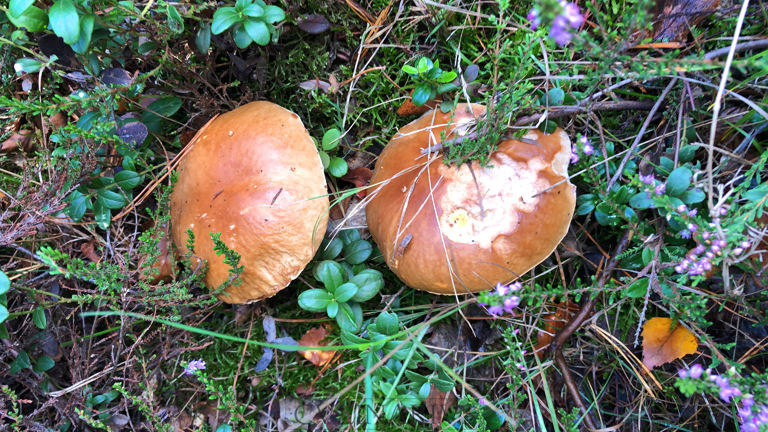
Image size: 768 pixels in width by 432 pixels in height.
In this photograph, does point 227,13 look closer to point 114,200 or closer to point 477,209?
point 114,200

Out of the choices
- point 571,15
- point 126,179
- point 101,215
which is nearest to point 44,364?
point 101,215

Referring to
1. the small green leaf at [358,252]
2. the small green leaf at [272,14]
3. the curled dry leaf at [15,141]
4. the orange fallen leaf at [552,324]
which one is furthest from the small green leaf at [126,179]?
the orange fallen leaf at [552,324]

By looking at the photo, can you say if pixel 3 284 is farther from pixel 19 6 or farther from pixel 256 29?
pixel 256 29

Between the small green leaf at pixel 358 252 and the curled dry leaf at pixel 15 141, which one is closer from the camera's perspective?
the small green leaf at pixel 358 252

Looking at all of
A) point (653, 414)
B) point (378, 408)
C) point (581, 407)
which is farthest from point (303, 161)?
point (653, 414)

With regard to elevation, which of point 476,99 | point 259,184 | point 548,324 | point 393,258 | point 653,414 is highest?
point 476,99

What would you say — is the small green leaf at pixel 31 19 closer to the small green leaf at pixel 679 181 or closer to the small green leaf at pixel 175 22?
the small green leaf at pixel 175 22
